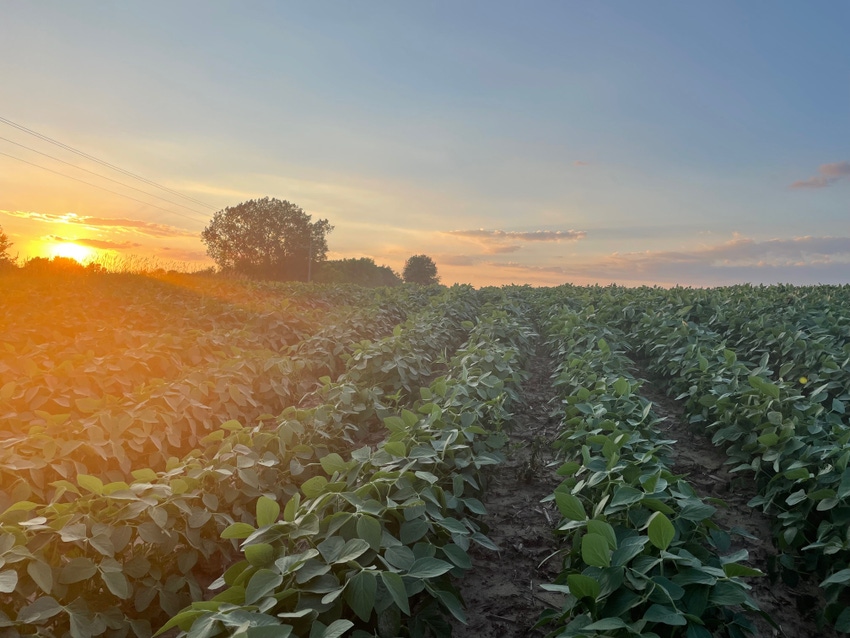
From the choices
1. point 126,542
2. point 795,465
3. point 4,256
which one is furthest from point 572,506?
point 4,256

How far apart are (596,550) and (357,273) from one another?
53.7 m

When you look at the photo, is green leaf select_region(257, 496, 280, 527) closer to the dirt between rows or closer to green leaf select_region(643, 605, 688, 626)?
the dirt between rows

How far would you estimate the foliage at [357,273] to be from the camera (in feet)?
160

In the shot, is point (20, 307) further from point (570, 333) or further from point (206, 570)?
point (570, 333)

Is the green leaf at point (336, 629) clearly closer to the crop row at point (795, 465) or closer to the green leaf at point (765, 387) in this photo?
the crop row at point (795, 465)

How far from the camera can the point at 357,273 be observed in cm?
5488

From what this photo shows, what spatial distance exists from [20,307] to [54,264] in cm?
916

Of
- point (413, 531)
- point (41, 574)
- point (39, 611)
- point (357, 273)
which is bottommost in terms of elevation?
point (39, 611)

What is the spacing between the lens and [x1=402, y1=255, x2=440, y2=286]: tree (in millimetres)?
59406

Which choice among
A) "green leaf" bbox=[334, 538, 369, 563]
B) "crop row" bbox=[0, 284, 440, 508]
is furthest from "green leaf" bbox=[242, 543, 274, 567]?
"crop row" bbox=[0, 284, 440, 508]

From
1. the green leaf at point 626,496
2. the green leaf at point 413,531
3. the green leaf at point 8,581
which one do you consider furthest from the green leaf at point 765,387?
the green leaf at point 8,581

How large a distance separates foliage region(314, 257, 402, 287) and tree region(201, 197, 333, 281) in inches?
99.9

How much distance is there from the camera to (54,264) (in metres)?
17.4

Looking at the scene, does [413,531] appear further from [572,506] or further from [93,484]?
[93,484]
